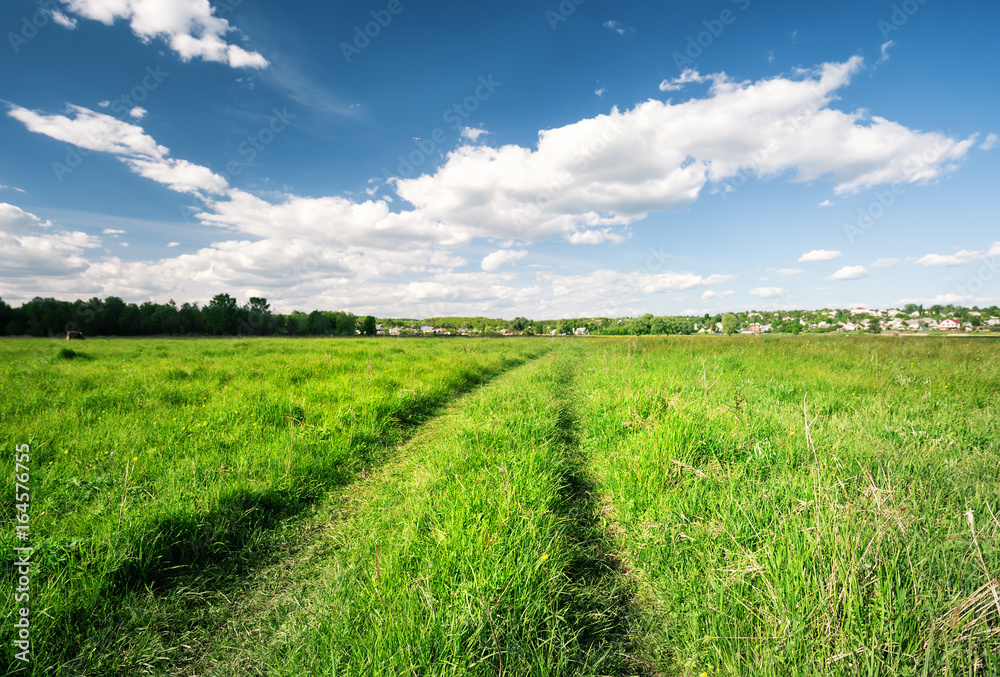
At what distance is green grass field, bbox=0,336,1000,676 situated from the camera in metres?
2.04

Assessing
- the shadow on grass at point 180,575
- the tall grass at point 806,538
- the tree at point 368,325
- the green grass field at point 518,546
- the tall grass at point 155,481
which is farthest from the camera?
the tree at point 368,325

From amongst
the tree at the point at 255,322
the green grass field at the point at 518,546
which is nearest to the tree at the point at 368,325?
the tree at the point at 255,322

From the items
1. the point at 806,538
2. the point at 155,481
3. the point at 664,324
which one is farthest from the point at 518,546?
the point at 664,324

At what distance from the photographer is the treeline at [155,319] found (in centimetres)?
6059

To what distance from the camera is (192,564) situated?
10.1 feet

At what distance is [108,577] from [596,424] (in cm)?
→ 579

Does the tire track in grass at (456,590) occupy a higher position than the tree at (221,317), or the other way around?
the tree at (221,317)

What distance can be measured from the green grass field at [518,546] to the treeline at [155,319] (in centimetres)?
8088

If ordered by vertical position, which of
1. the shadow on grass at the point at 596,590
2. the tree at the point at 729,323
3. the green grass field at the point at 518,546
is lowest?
the shadow on grass at the point at 596,590

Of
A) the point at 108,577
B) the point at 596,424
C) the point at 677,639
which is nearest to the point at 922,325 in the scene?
the point at 596,424

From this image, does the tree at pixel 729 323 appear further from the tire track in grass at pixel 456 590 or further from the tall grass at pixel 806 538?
the tire track in grass at pixel 456 590

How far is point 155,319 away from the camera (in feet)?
229

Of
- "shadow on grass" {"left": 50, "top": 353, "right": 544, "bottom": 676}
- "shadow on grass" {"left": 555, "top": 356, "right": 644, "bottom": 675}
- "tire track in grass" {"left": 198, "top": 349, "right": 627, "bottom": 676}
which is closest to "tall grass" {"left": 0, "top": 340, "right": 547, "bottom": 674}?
"shadow on grass" {"left": 50, "top": 353, "right": 544, "bottom": 676}

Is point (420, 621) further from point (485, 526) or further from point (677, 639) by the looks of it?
point (677, 639)
